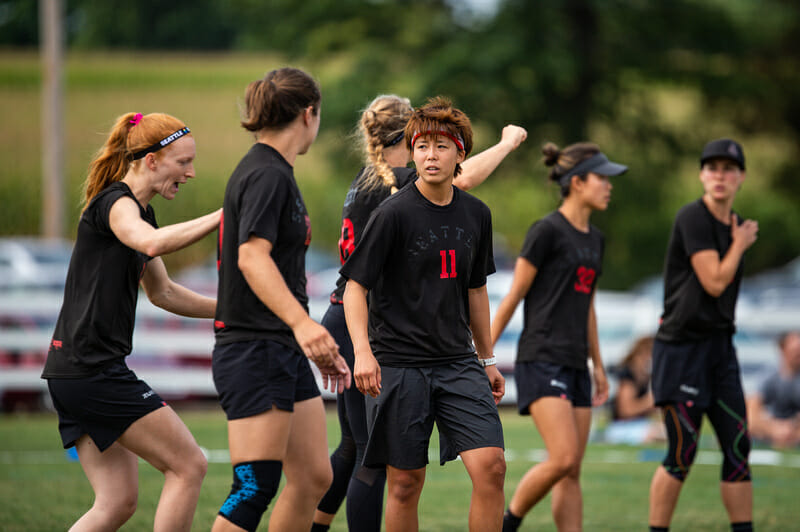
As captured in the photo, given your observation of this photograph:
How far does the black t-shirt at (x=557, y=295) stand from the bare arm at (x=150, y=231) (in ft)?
7.86

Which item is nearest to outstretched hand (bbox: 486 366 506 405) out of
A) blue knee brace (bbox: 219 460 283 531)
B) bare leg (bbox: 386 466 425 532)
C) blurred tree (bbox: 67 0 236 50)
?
bare leg (bbox: 386 466 425 532)

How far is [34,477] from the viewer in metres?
8.68

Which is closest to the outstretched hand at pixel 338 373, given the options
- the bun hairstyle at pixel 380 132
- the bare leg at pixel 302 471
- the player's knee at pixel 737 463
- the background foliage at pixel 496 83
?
the bare leg at pixel 302 471

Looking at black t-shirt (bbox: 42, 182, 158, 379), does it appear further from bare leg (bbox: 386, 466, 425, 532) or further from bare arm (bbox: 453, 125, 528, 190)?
bare arm (bbox: 453, 125, 528, 190)

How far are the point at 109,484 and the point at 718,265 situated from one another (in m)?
3.70

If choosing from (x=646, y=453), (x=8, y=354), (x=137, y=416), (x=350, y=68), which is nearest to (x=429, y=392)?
(x=137, y=416)

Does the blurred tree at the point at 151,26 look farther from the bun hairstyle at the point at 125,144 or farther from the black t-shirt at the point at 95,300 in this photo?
the black t-shirt at the point at 95,300

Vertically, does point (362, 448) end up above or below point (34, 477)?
above

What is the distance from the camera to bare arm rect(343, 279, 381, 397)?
442 centimetres

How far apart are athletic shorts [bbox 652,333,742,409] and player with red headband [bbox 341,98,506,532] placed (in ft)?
6.31

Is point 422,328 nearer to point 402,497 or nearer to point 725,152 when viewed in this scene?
point 402,497

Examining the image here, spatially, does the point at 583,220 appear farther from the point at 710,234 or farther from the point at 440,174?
the point at 440,174

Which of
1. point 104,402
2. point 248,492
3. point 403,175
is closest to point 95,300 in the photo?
point 104,402

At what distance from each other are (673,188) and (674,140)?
117cm
